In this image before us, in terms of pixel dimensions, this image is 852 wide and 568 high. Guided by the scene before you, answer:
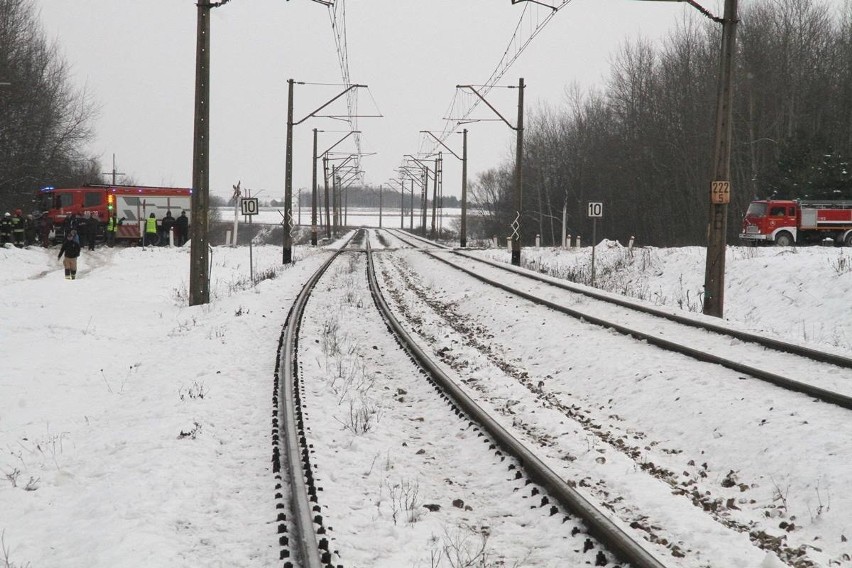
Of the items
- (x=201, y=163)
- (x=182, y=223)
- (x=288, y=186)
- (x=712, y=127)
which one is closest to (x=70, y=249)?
(x=201, y=163)

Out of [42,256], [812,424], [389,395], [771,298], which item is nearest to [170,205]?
[42,256]

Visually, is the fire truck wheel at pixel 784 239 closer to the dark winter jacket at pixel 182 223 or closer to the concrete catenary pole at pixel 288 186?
the concrete catenary pole at pixel 288 186

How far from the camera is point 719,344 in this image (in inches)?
405

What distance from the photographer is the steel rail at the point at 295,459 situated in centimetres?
415

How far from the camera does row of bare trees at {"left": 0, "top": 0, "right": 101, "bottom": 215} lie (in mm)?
40453

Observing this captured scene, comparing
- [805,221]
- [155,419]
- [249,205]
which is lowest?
[155,419]

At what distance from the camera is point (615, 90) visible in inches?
2334

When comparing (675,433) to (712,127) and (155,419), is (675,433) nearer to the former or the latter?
(155,419)

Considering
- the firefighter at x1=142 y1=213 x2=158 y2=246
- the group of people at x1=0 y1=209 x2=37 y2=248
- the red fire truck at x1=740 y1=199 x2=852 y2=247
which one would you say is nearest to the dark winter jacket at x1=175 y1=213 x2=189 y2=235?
the firefighter at x1=142 y1=213 x2=158 y2=246

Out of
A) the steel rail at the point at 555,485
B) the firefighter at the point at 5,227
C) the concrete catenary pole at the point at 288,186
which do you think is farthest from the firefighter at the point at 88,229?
the steel rail at the point at 555,485

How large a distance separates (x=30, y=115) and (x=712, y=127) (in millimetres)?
42160

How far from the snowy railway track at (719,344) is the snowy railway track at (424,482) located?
132 inches

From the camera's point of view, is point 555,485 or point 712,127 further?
point 712,127

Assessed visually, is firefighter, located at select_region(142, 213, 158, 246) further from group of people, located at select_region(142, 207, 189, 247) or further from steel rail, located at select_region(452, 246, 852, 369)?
steel rail, located at select_region(452, 246, 852, 369)
